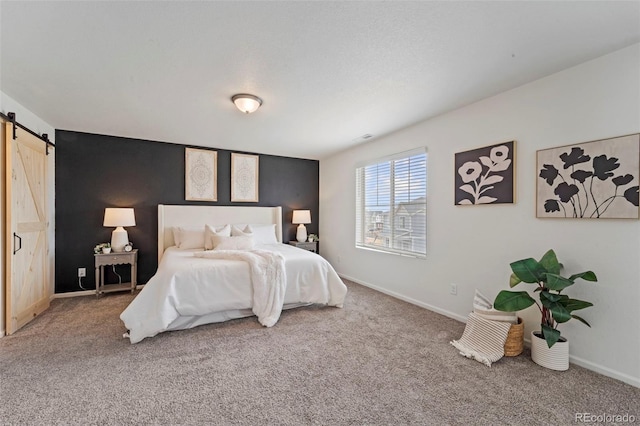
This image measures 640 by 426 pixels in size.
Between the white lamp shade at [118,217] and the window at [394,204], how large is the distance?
141 inches

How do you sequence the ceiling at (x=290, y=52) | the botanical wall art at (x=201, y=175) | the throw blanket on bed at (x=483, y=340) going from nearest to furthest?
1. the ceiling at (x=290, y=52)
2. the throw blanket on bed at (x=483, y=340)
3. the botanical wall art at (x=201, y=175)

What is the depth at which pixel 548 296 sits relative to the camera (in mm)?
2111

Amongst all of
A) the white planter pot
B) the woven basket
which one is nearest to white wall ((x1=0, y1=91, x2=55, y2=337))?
the woven basket

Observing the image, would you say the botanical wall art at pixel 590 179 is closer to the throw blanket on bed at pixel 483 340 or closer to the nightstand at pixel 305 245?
the throw blanket on bed at pixel 483 340

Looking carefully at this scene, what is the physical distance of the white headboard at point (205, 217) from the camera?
4.49 m

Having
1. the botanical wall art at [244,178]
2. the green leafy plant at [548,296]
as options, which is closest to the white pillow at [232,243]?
the botanical wall art at [244,178]

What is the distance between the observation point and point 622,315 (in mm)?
2021

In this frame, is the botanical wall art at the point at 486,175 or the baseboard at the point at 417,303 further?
the baseboard at the point at 417,303

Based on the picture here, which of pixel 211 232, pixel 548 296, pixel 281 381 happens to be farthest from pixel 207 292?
pixel 548 296

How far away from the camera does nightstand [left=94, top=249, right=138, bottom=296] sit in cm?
385

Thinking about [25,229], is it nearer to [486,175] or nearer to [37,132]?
[37,132]

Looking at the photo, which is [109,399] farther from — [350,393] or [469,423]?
[469,423]

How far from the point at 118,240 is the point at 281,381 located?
11.3 feet

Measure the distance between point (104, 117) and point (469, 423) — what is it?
466cm
